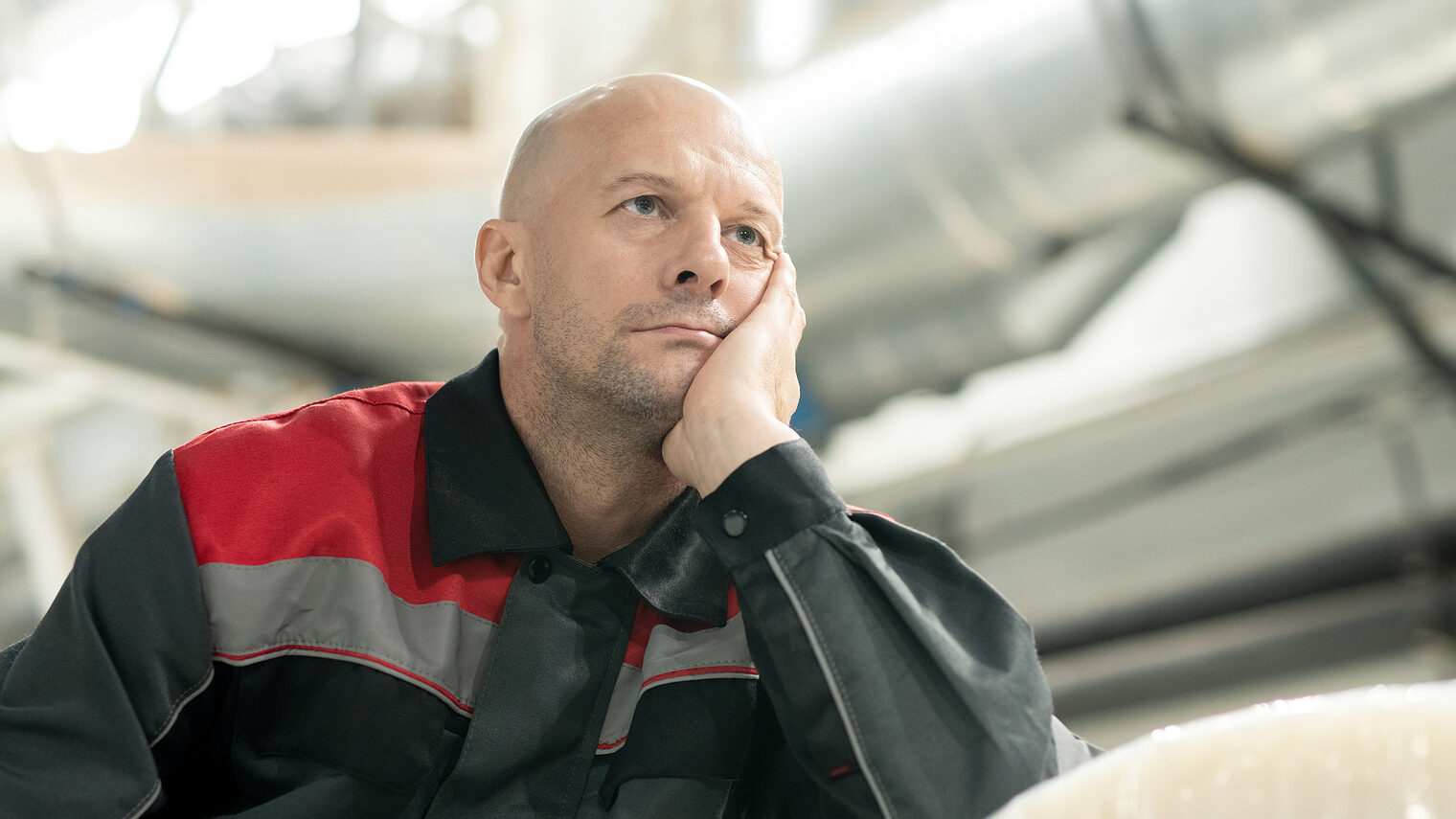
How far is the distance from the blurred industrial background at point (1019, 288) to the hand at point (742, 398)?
1.01 meters

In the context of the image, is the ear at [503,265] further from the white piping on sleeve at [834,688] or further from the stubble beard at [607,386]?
the white piping on sleeve at [834,688]

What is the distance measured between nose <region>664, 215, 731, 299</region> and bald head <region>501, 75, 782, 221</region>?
11 cm

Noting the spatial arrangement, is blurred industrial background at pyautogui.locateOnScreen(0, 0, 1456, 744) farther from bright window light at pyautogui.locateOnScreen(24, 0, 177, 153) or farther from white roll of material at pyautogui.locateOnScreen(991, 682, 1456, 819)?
white roll of material at pyautogui.locateOnScreen(991, 682, 1456, 819)

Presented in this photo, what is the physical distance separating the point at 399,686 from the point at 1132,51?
1.51 metres

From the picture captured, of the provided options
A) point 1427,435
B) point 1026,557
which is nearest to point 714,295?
point 1427,435

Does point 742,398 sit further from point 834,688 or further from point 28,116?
point 28,116

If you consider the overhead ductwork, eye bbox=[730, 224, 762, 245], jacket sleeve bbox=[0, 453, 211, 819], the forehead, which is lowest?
jacket sleeve bbox=[0, 453, 211, 819]

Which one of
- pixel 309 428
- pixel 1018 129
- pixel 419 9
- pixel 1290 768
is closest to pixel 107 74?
pixel 419 9

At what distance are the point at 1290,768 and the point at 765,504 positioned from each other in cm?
46

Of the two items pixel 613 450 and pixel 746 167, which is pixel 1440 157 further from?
pixel 613 450

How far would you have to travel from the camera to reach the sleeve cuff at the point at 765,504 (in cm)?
98

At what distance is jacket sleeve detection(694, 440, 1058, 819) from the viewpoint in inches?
35.4

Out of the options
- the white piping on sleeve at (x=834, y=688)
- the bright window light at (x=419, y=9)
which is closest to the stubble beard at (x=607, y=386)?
the white piping on sleeve at (x=834, y=688)

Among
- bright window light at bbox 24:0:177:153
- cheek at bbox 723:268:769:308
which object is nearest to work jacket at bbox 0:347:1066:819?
cheek at bbox 723:268:769:308
